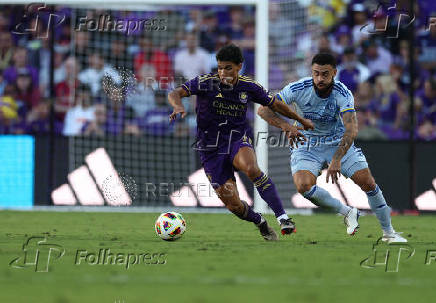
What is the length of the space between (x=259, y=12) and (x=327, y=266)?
817 centimetres

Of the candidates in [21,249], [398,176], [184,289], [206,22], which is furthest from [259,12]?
[184,289]

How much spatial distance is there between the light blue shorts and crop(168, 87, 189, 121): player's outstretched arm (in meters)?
1.45

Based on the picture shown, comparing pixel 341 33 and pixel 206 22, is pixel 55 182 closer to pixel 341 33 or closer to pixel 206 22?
pixel 206 22

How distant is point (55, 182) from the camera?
15.1 metres

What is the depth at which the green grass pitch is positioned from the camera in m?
5.33

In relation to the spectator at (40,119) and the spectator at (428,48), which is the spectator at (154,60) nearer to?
the spectator at (40,119)

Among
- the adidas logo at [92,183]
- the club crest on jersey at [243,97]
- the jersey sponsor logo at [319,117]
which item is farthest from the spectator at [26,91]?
the jersey sponsor logo at [319,117]

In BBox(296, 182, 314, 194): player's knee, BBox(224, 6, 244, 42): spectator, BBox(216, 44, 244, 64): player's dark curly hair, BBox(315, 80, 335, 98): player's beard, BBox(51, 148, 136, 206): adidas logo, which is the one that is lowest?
BBox(51, 148, 136, 206): adidas logo

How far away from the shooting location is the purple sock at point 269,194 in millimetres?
9312

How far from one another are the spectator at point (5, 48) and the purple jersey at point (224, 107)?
7.99 meters

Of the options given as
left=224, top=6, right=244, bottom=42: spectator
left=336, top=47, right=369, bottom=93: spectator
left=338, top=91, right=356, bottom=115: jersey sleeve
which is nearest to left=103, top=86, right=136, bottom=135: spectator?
left=224, top=6, right=244, bottom=42: spectator

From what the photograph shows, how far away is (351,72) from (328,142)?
6.59m

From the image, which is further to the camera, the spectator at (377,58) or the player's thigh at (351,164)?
the spectator at (377,58)

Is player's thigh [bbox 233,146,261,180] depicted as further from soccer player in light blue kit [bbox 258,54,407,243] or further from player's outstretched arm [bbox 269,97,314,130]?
player's outstretched arm [bbox 269,97,314,130]
